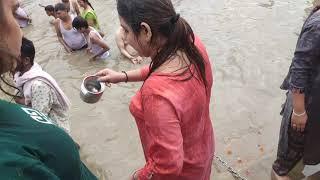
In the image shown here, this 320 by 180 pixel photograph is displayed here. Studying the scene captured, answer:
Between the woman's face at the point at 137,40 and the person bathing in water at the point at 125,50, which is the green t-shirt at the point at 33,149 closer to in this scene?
the woman's face at the point at 137,40

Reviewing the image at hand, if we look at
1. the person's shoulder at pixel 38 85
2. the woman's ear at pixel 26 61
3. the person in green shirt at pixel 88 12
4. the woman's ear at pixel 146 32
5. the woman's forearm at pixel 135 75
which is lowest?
the person in green shirt at pixel 88 12

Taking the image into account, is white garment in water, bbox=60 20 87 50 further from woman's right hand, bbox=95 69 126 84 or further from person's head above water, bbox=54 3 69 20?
Result: woman's right hand, bbox=95 69 126 84

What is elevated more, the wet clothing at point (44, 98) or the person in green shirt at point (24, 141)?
the person in green shirt at point (24, 141)

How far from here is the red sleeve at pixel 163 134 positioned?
1.72m

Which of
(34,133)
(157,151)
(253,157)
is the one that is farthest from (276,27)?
(34,133)

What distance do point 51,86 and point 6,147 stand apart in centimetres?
219

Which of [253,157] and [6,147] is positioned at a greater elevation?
[6,147]

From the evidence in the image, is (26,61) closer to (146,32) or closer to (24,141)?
(146,32)

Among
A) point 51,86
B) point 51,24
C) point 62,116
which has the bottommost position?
point 51,24

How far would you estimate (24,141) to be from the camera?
3.45ft

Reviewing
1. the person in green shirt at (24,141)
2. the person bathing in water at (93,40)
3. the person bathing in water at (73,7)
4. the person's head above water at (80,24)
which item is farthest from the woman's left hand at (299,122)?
the person bathing in water at (73,7)

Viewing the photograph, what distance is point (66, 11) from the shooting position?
19.9 feet

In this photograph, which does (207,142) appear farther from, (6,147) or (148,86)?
(6,147)

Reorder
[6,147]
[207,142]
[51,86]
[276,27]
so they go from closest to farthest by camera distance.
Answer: [6,147]
[207,142]
[51,86]
[276,27]
